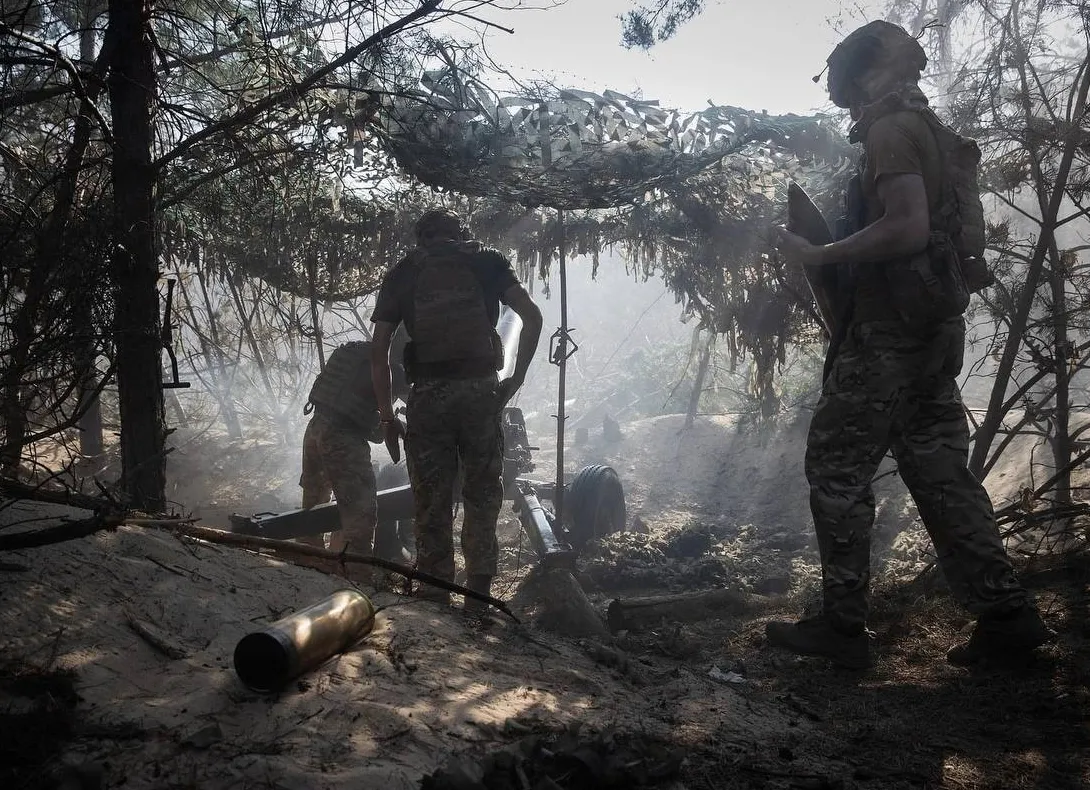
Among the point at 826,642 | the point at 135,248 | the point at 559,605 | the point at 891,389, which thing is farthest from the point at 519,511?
the point at 891,389

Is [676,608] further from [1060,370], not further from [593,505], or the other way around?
[593,505]

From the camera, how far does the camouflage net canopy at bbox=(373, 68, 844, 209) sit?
201 inches

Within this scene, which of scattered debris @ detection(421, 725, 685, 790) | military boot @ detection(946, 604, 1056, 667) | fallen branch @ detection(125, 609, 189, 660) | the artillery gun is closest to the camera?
scattered debris @ detection(421, 725, 685, 790)

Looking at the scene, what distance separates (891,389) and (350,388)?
3.34 meters

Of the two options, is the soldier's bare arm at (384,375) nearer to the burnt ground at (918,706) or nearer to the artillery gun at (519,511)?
the artillery gun at (519,511)

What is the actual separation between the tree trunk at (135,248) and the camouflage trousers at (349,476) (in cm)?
110

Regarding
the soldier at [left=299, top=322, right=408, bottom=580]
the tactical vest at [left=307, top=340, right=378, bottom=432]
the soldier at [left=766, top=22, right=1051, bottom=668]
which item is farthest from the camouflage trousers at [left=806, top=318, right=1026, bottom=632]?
the tactical vest at [left=307, top=340, right=378, bottom=432]

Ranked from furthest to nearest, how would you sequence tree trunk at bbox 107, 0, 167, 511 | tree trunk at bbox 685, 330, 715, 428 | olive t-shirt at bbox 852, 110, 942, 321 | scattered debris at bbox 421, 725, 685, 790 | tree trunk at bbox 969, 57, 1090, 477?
tree trunk at bbox 685, 330, 715, 428
tree trunk at bbox 969, 57, 1090, 477
tree trunk at bbox 107, 0, 167, 511
olive t-shirt at bbox 852, 110, 942, 321
scattered debris at bbox 421, 725, 685, 790

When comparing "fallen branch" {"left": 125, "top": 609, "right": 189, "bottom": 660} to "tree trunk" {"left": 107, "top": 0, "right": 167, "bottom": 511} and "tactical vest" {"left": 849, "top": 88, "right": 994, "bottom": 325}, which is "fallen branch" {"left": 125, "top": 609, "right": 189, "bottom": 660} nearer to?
"tree trunk" {"left": 107, "top": 0, "right": 167, "bottom": 511}

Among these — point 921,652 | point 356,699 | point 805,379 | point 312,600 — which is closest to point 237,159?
point 312,600

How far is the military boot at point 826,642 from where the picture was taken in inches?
105

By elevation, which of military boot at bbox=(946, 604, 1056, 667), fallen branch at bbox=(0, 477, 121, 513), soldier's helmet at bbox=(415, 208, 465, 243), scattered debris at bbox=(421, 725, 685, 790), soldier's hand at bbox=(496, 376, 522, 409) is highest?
soldier's helmet at bbox=(415, 208, 465, 243)

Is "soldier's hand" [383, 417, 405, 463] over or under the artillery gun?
over

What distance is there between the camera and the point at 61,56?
9.25ft
